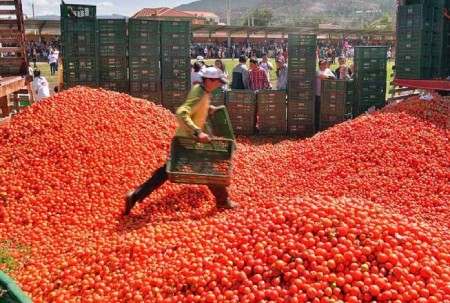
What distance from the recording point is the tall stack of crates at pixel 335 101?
11328 mm

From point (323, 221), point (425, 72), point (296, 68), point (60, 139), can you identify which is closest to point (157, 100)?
point (296, 68)

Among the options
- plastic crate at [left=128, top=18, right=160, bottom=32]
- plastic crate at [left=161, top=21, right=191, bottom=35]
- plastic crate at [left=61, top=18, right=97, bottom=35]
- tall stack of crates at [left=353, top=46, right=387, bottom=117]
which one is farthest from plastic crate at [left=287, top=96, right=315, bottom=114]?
plastic crate at [left=61, top=18, right=97, bottom=35]

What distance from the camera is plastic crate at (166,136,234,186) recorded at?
5797mm

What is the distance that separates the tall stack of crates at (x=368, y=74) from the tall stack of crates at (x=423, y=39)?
0.60 metres

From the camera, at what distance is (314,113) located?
38.4ft

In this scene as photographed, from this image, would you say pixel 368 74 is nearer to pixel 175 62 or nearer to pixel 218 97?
pixel 218 97

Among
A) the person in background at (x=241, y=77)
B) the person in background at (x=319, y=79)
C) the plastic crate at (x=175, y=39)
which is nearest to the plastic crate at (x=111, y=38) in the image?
the plastic crate at (x=175, y=39)

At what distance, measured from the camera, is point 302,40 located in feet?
37.2

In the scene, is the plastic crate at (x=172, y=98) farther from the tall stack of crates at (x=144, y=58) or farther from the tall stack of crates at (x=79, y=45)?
the tall stack of crates at (x=79, y=45)

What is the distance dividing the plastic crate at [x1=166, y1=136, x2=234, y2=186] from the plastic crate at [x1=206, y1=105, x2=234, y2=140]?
809 millimetres

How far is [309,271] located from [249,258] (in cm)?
53

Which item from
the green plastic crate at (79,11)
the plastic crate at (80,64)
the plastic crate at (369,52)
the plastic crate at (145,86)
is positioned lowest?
the plastic crate at (145,86)

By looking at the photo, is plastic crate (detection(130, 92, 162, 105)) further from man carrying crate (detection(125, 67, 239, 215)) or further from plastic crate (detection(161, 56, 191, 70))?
man carrying crate (detection(125, 67, 239, 215))

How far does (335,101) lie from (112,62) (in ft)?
17.0
